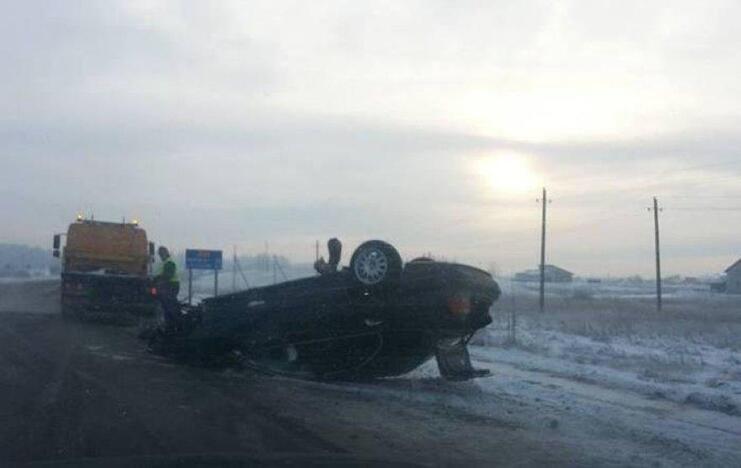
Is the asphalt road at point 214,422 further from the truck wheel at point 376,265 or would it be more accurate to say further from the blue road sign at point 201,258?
the blue road sign at point 201,258

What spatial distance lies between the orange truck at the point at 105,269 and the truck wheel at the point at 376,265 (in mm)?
16748

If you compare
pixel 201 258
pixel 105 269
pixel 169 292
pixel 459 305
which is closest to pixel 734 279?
pixel 201 258

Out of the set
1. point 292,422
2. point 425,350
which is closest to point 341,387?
point 425,350

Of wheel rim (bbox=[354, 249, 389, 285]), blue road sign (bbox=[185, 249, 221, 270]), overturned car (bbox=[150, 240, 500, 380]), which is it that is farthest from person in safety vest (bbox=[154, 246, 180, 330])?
blue road sign (bbox=[185, 249, 221, 270])

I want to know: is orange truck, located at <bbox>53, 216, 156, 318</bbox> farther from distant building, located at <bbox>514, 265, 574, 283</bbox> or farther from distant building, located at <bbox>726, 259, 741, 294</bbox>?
distant building, located at <bbox>514, 265, 574, 283</bbox>

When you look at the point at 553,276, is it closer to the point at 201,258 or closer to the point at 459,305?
the point at 201,258

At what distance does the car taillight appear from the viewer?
1465 cm

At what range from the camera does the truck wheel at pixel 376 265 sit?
47.5 ft

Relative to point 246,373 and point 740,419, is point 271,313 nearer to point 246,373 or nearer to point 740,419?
point 246,373

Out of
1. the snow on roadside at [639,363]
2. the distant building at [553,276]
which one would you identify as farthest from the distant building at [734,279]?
the snow on roadside at [639,363]

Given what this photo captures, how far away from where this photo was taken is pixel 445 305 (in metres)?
14.6

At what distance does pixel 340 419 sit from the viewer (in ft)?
39.1

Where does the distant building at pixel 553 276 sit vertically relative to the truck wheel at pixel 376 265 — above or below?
above

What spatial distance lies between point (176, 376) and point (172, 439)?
6222mm
